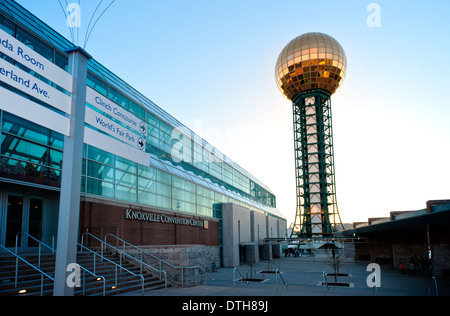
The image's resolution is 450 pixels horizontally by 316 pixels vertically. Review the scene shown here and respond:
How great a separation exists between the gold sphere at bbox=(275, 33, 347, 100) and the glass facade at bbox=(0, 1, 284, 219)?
31.2 m

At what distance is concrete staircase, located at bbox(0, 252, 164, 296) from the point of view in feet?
36.3

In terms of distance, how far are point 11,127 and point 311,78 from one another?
55210 mm

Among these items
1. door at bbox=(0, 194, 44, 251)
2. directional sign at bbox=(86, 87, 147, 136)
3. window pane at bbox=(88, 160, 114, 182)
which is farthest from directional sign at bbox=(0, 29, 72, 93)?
window pane at bbox=(88, 160, 114, 182)

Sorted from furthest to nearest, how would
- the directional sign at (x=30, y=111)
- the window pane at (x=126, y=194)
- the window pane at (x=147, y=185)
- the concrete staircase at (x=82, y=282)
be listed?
the window pane at (x=147, y=185) → the window pane at (x=126, y=194) → the concrete staircase at (x=82, y=282) → the directional sign at (x=30, y=111)

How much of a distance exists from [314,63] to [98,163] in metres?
51.4

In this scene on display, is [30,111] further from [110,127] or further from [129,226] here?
[129,226]

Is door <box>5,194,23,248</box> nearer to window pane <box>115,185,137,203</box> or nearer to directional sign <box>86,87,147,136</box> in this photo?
window pane <box>115,185,137,203</box>

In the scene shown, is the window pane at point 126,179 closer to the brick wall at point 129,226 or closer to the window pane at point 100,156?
the window pane at point 100,156

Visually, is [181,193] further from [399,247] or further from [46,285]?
[399,247]

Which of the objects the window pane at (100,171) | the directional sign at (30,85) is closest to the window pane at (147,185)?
the window pane at (100,171)

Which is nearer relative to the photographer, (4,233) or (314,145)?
(4,233)

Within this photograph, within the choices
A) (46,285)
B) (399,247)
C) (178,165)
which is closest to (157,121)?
(178,165)

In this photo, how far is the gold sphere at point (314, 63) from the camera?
63031mm
